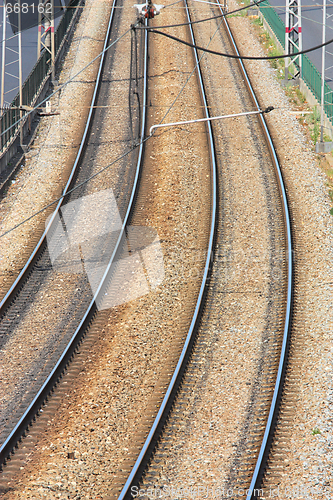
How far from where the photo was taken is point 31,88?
2275cm

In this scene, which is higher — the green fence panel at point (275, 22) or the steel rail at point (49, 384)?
the green fence panel at point (275, 22)

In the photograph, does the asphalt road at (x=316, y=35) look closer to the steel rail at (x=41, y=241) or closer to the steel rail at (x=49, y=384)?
the steel rail at (x=41, y=241)

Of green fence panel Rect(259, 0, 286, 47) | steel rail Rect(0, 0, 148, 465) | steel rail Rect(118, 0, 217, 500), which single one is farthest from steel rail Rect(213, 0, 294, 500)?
green fence panel Rect(259, 0, 286, 47)

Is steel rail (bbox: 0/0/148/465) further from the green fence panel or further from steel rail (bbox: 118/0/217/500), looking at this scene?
the green fence panel

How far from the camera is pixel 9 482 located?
28.4 feet

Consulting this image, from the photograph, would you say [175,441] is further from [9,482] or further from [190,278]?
[190,278]

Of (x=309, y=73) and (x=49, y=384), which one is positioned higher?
(x=309, y=73)

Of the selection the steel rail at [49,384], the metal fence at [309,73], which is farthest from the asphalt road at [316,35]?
the steel rail at [49,384]

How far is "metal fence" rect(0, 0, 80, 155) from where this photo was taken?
1939cm

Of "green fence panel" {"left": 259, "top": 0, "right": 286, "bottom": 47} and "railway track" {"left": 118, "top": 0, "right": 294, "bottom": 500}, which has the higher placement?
"green fence panel" {"left": 259, "top": 0, "right": 286, "bottom": 47}

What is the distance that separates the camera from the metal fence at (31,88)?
19.4 meters

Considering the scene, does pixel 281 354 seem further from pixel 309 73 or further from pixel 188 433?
pixel 309 73

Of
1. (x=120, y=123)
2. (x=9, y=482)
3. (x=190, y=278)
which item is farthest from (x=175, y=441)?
(x=120, y=123)

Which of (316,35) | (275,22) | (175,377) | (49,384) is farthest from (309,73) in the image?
(49,384)
